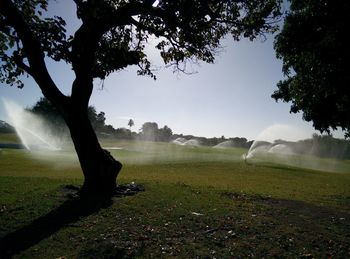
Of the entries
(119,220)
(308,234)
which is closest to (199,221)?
(119,220)

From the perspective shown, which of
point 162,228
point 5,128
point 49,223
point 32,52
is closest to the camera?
point 162,228

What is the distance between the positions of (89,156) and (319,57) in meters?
11.4

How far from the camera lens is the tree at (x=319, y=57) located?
15.9m

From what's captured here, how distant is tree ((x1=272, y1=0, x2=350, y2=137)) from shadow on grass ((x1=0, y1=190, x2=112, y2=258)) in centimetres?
1165

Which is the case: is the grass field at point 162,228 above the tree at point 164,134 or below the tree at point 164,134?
below

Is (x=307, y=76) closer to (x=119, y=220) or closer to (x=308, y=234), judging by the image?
(x=308, y=234)

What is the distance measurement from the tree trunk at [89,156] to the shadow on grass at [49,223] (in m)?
0.76

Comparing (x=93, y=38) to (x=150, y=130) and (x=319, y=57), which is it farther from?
(x=150, y=130)

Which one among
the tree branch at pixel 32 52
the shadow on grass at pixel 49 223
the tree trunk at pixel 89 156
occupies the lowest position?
the shadow on grass at pixel 49 223

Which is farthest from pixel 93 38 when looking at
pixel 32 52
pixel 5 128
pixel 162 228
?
pixel 5 128

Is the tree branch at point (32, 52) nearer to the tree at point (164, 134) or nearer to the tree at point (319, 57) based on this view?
the tree at point (319, 57)

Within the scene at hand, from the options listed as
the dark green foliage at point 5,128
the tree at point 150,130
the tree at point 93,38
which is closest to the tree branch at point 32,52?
the tree at point 93,38

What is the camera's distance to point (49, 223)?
32.5ft

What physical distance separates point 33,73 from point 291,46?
13.1 meters
